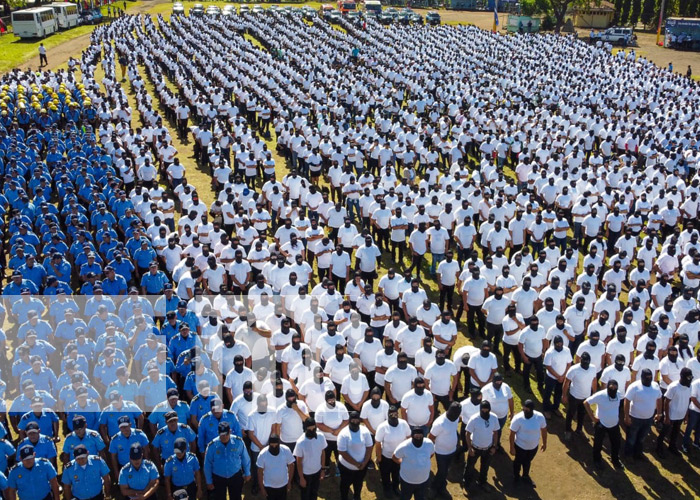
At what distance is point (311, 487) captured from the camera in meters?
8.09

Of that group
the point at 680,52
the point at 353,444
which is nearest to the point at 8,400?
the point at 353,444

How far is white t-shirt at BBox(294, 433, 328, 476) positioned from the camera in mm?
7660

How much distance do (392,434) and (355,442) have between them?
1.45ft

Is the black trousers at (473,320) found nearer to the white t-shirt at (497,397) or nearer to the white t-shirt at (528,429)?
the white t-shirt at (497,397)

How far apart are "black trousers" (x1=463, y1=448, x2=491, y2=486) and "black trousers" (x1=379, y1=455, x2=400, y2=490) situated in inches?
35.4

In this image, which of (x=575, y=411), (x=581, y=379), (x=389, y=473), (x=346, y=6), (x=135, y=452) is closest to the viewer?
(x=135, y=452)

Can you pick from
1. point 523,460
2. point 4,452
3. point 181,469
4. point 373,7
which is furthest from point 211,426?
point 373,7

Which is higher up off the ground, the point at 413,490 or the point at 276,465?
the point at 276,465

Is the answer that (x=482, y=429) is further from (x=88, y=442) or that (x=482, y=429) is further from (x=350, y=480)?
(x=88, y=442)

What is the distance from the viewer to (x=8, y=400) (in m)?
→ 10.1

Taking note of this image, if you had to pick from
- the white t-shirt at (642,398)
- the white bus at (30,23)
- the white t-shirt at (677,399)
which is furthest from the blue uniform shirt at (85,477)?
the white bus at (30,23)

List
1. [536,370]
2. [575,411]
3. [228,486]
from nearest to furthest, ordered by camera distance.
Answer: [228,486], [575,411], [536,370]

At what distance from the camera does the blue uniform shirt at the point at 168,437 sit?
7.72 meters

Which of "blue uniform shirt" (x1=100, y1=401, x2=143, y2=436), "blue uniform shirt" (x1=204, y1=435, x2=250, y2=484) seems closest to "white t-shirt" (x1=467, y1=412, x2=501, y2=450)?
"blue uniform shirt" (x1=204, y1=435, x2=250, y2=484)
